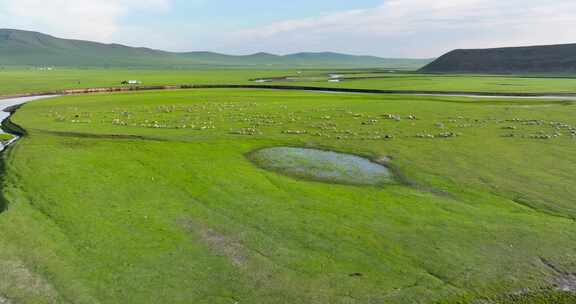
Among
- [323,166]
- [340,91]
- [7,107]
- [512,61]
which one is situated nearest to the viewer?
[323,166]

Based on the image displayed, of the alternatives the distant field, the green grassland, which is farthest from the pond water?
the distant field

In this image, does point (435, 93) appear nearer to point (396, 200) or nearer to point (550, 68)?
point (396, 200)

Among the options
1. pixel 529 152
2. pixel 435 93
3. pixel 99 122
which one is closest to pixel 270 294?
pixel 529 152

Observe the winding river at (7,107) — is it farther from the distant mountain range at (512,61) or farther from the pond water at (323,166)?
the distant mountain range at (512,61)

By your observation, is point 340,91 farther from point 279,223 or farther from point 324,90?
point 279,223

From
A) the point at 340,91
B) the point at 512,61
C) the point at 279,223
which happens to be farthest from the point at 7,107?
the point at 512,61

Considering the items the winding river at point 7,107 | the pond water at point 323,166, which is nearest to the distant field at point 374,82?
the winding river at point 7,107

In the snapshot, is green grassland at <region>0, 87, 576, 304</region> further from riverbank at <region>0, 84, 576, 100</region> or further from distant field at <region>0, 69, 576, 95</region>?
distant field at <region>0, 69, 576, 95</region>
